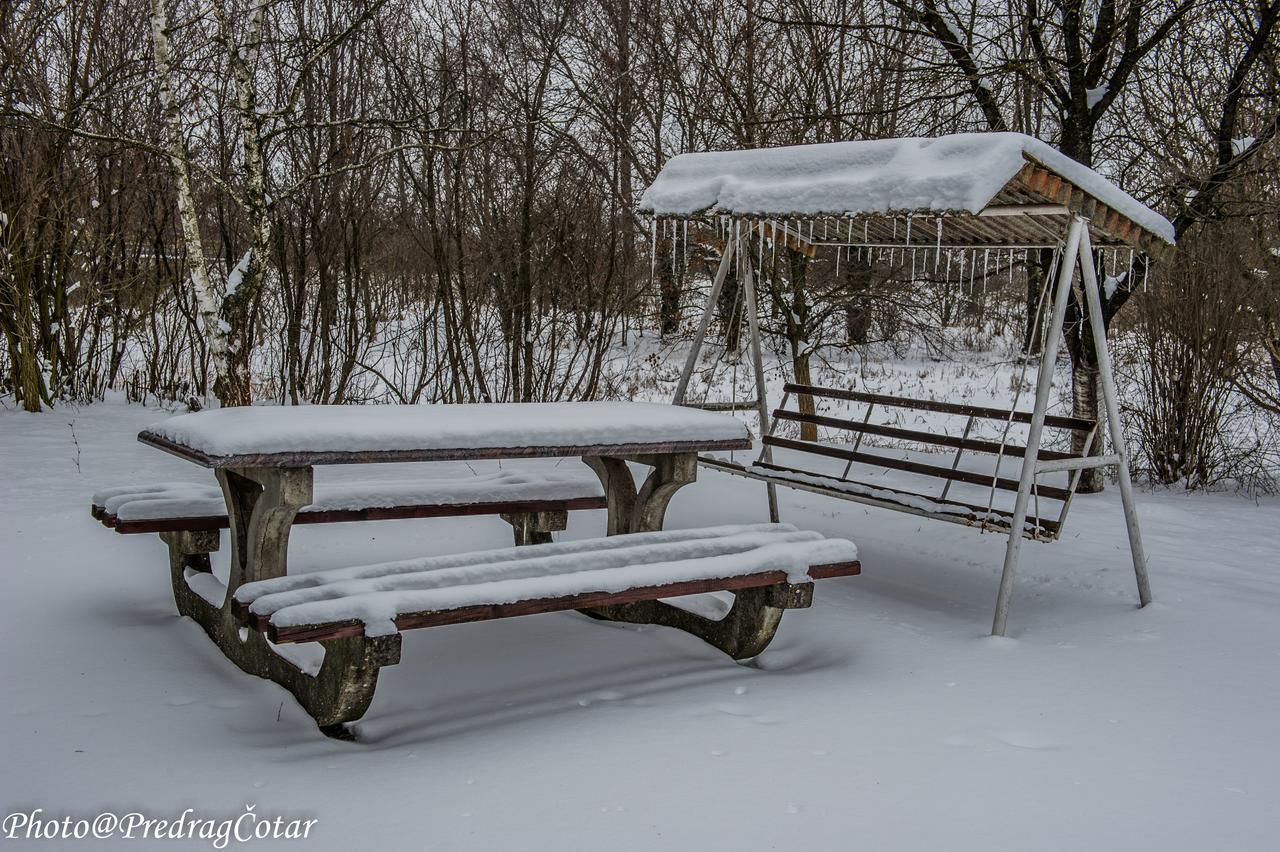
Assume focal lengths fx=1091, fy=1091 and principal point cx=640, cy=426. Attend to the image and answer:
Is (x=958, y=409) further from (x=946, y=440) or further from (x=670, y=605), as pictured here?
(x=670, y=605)

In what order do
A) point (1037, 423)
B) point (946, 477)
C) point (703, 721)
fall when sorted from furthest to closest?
point (946, 477) → point (1037, 423) → point (703, 721)

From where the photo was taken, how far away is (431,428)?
13.5 ft

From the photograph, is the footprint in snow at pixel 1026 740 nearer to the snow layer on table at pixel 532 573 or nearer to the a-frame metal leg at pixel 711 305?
the snow layer on table at pixel 532 573

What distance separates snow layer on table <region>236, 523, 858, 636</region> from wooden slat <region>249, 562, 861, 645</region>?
0.02 m

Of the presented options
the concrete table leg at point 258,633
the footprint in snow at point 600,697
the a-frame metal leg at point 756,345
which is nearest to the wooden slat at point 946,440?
the a-frame metal leg at point 756,345

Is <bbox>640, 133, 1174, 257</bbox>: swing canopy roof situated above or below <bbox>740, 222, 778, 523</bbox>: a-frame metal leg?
above

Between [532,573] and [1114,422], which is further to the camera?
[1114,422]

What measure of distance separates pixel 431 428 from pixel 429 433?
65 mm

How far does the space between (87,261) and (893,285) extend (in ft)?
24.6

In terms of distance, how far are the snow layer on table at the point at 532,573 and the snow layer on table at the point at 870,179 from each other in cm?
147

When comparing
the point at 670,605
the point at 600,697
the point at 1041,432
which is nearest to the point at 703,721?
the point at 600,697

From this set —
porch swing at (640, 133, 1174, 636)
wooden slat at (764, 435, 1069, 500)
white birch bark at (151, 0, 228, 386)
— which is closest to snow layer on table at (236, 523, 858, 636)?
porch swing at (640, 133, 1174, 636)

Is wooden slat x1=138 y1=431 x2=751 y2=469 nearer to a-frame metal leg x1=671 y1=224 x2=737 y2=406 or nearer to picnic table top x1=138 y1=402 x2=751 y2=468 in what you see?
picnic table top x1=138 y1=402 x2=751 y2=468

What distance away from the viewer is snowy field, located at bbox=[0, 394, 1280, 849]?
9.48ft
